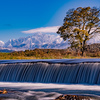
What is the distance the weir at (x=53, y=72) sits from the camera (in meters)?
19.8

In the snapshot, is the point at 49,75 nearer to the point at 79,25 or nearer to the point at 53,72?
the point at 53,72

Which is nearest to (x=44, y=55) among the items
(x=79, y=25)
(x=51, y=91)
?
(x=79, y=25)

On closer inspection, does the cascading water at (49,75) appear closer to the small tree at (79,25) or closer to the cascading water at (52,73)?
the cascading water at (52,73)

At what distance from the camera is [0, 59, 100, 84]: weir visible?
1977 cm

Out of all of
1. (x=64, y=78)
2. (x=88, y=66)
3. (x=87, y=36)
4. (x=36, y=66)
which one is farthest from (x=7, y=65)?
(x=87, y=36)

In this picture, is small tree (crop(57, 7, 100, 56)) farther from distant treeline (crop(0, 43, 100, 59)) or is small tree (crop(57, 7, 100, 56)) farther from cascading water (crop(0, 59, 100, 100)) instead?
cascading water (crop(0, 59, 100, 100))

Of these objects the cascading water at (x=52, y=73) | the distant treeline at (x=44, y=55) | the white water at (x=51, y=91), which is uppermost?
the distant treeline at (x=44, y=55)

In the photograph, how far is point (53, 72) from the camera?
21.5 metres

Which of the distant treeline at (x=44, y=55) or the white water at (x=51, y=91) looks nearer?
the white water at (x=51, y=91)

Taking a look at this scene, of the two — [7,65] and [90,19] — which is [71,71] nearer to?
[7,65]

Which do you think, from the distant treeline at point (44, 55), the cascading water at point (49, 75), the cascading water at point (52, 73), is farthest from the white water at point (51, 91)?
the distant treeline at point (44, 55)

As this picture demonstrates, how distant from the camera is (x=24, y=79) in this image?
21.9 metres

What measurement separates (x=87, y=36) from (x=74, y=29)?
3.64m

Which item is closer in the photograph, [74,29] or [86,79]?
[86,79]
